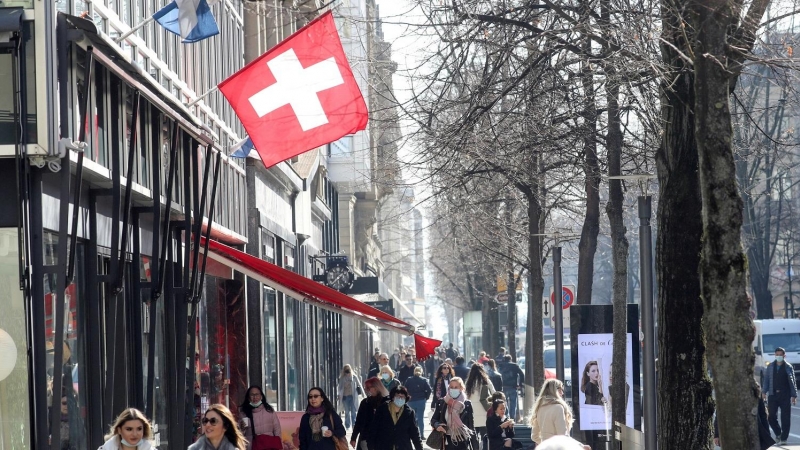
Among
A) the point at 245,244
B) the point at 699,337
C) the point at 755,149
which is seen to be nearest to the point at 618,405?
the point at 755,149

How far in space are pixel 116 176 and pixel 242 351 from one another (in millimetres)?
11077

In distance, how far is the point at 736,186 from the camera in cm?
987

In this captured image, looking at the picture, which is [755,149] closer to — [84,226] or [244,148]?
[244,148]

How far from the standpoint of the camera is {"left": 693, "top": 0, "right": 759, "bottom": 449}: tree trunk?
9.62m

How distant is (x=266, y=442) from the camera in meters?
15.6

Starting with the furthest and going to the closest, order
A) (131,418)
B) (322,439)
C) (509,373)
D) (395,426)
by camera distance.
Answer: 1. (509,373)
2. (395,426)
3. (322,439)
4. (131,418)

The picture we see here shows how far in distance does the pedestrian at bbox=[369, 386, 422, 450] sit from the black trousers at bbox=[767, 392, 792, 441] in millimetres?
10994

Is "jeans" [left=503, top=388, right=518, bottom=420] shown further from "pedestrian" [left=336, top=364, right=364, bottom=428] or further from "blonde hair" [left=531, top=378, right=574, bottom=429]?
"blonde hair" [left=531, top=378, right=574, bottom=429]

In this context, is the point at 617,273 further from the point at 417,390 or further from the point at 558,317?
the point at 417,390

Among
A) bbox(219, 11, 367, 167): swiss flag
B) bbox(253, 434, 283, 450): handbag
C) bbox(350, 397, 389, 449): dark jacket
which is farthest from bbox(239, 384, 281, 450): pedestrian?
bbox(219, 11, 367, 167): swiss flag

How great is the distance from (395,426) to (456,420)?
1960 mm

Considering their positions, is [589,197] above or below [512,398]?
above

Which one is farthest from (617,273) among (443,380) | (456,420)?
(443,380)

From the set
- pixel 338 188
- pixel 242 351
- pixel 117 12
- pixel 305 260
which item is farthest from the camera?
pixel 338 188
